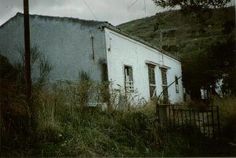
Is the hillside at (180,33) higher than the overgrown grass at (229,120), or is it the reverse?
the hillside at (180,33)

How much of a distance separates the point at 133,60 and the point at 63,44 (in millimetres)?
3738

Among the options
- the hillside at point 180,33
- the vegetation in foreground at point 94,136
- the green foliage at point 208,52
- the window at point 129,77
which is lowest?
the vegetation in foreground at point 94,136

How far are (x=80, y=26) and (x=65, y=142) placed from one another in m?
8.25

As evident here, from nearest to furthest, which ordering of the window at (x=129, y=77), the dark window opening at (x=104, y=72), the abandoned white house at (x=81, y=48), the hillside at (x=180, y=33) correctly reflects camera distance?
the hillside at (x=180, y=33)
the dark window opening at (x=104, y=72)
the abandoned white house at (x=81, y=48)
the window at (x=129, y=77)

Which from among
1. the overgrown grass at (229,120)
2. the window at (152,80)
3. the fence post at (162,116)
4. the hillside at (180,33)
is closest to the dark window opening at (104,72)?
the hillside at (180,33)

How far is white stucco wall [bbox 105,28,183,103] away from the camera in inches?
615

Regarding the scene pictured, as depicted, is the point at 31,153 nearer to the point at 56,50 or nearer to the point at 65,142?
the point at 65,142

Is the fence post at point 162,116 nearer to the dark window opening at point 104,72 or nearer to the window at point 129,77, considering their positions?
the dark window opening at point 104,72

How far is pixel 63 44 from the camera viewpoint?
1622cm

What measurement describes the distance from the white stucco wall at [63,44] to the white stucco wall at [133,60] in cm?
58

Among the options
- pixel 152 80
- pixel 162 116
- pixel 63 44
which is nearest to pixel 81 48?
pixel 63 44

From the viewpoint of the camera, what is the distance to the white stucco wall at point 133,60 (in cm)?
1562

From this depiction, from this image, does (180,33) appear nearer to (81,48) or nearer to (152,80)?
(152,80)

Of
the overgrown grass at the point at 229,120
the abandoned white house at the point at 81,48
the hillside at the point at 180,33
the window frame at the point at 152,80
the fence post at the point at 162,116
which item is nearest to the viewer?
the fence post at the point at 162,116
